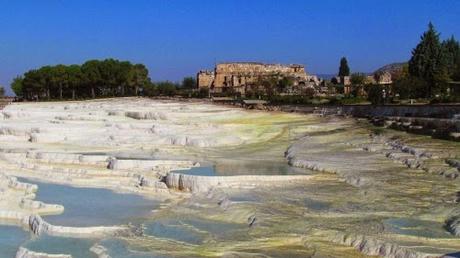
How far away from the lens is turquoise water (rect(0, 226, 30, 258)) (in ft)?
32.7

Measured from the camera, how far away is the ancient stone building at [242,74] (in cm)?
10511

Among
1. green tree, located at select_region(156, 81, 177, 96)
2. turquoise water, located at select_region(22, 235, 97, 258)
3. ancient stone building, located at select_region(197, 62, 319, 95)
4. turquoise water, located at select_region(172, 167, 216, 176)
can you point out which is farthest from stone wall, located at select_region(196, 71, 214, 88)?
turquoise water, located at select_region(22, 235, 97, 258)

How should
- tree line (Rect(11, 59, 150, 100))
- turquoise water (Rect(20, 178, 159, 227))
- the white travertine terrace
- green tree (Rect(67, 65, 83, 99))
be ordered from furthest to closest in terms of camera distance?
green tree (Rect(67, 65, 83, 99)) → tree line (Rect(11, 59, 150, 100)) → the white travertine terrace → turquoise water (Rect(20, 178, 159, 227))

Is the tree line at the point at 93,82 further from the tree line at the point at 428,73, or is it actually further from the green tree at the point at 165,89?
the tree line at the point at 428,73

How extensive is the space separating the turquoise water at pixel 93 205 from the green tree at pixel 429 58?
44738 mm

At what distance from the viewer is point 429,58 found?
→ 60.3 metres

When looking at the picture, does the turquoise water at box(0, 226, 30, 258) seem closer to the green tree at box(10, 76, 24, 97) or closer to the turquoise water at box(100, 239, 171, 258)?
the turquoise water at box(100, 239, 171, 258)

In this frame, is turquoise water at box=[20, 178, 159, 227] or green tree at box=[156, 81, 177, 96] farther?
green tree at box=[156, 81, 177, 96]

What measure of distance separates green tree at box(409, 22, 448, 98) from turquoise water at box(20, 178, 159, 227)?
147ft

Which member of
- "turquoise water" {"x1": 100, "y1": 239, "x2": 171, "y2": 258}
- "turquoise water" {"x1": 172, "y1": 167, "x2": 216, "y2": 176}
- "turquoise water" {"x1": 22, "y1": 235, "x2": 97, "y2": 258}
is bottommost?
"turquoise water" {"x1": 22, "y1": 235, "x2": 97, "y2": 258}

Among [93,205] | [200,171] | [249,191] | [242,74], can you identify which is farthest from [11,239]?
[242,74]

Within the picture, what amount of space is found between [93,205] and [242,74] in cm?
9448

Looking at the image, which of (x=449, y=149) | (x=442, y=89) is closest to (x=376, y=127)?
(x=449, y=149)

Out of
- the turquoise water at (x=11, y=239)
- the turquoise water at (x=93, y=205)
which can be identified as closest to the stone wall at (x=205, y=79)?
the turquoise water at (x=93, y=205)
